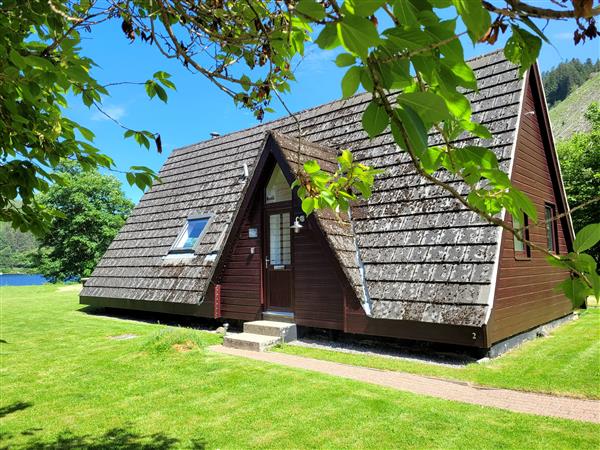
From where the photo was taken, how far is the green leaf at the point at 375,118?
3.80 feet

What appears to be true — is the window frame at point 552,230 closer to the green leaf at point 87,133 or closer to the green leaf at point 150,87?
the green leaf at point 150,87

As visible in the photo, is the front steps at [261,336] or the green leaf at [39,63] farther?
the front steps at [261,336]

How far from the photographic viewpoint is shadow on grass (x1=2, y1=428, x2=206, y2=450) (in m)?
4.40

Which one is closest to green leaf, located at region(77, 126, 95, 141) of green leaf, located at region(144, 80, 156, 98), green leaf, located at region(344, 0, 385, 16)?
green leaf, located at region(144, 80, 156, 98)

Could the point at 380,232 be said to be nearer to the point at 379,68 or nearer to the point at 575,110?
the point at 379,68

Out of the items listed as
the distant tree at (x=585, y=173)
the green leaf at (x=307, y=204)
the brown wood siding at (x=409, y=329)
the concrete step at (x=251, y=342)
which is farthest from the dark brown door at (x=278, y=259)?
the distant tree at (x=585, y=173)

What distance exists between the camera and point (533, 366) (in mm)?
7082

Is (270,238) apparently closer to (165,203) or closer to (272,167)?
(272,167)

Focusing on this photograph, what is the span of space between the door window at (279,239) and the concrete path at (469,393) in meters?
3.35

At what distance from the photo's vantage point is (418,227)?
8711 mm

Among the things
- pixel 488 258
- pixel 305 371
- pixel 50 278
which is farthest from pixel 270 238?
pixel 50 278

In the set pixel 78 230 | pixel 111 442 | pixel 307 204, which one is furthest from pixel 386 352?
pixel 78 230

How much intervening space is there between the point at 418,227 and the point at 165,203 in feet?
32.5

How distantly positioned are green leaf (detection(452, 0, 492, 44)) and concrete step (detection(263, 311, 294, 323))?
952cm
